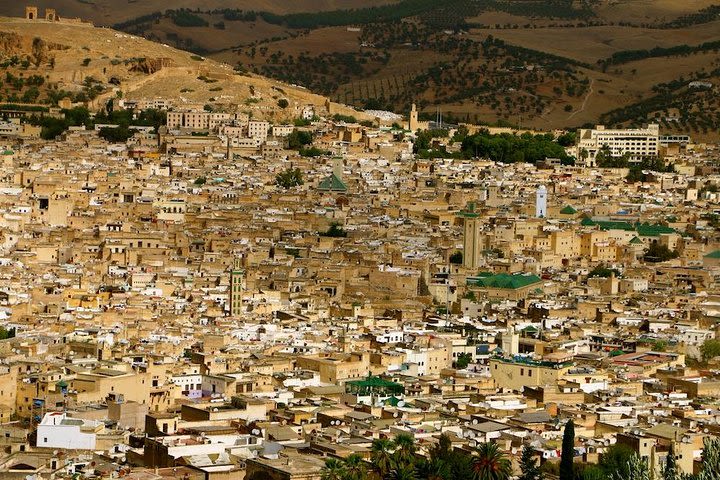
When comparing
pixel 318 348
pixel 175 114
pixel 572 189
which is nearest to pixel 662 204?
pixel 572 189

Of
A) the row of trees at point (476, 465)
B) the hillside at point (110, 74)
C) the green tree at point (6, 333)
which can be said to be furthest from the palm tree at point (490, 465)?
the hillside at point (110, 74)

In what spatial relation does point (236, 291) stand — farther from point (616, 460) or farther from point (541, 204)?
point (541, 204)

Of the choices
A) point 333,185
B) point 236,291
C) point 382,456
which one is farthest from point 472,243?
point 382,456

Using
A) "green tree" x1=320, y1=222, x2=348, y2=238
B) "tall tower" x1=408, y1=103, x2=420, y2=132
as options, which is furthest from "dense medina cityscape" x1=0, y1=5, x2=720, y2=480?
"tall tower" x1=408, y1=103, x2=420, y2=132

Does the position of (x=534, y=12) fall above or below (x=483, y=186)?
above

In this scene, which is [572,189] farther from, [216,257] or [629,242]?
[216,257]

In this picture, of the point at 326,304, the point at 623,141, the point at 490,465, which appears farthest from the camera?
the point at 623,141
